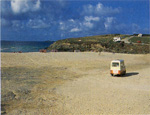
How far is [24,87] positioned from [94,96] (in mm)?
5379

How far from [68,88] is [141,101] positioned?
568 centimetres

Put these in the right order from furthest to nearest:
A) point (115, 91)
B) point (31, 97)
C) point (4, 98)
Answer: point (115, 91) → point (31, 97) → point (4, 98)

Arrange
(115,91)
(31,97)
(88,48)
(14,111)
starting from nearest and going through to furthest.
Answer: (14,111) → (31,97) → (115,91) → (88,48)

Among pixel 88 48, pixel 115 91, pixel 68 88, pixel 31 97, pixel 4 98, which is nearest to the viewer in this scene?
pixel 4 98

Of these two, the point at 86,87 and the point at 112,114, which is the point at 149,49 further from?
the point at 112,114

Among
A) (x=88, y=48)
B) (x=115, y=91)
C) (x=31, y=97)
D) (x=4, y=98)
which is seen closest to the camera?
(x=4, y=98)

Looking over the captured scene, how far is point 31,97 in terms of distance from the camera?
11.7 meters

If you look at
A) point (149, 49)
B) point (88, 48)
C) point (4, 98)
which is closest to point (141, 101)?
point (4, 98)

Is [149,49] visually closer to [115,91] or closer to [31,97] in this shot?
[115,91]

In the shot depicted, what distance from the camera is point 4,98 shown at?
11.0m

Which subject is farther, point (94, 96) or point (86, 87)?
point (86, 87)

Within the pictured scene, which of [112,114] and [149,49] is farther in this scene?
[149,49]

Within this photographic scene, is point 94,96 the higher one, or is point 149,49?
point 149,49

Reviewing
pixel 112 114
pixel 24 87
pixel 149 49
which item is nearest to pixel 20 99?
pixel 24 87
